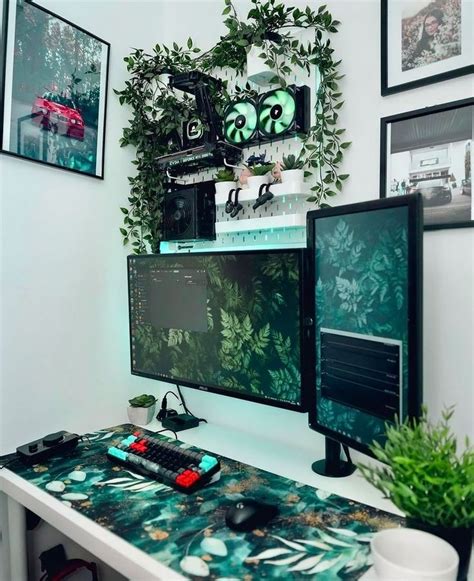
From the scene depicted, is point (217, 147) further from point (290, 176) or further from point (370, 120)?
point (370, 120)

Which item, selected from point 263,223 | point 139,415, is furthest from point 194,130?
point 139,415

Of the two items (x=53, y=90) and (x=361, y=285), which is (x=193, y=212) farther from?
(x=361, y=285)

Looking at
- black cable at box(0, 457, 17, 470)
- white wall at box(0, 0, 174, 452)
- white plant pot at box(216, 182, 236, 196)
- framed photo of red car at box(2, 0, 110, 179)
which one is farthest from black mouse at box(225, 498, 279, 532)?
framed photo of red car at box(2, 0, 110, 179)

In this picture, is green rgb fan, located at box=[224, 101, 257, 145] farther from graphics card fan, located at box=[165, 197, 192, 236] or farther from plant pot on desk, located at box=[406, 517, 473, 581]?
plant pot on desk, located at box=[406, 517, 473, 581]

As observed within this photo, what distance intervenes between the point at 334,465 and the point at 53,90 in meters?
1.45

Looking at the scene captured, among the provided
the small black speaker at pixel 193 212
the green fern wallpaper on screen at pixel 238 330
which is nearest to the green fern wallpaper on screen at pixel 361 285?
the green fern wallpaper on screen at pixel 238 330

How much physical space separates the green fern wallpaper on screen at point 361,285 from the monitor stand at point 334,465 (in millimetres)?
101

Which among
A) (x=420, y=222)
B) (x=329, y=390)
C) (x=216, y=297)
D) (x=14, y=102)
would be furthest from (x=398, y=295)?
(x=14, y=102)

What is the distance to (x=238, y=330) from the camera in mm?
1320

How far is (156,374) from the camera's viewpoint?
5.07 feet

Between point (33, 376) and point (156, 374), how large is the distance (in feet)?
1.30

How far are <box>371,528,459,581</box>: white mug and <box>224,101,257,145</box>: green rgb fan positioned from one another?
1215mm

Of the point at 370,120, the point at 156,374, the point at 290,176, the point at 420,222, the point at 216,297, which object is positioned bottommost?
A: the point at 156,374

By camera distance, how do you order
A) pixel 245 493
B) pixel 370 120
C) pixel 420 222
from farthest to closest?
pixel 370 120 → pixel 245 493 → pixel 420 222
